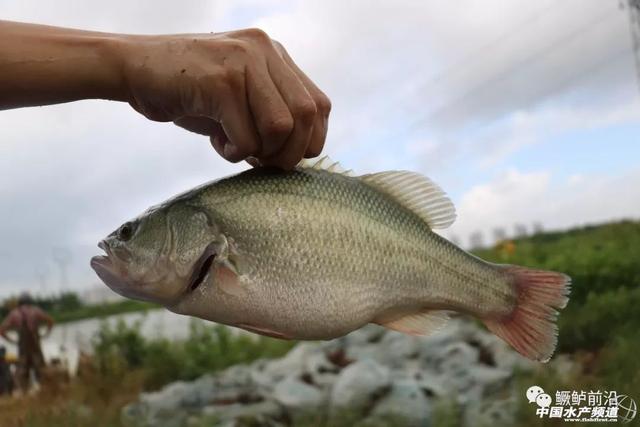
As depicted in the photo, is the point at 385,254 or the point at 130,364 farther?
the point at 130,364

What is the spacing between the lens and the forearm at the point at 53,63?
138 cm

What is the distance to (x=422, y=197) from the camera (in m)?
2.01

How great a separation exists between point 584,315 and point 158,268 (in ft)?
22.3

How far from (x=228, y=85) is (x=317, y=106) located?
0.24 meters

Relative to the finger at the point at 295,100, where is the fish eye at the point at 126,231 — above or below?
below

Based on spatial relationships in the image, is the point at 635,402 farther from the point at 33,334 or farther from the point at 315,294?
the point at 33,334

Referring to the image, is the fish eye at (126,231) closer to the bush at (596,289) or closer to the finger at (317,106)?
the finger at (317,106)

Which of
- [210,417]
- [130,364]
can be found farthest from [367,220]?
[130,364]

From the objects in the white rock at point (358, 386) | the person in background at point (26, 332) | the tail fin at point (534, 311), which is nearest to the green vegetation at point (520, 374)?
the white rock at point (358, 386)

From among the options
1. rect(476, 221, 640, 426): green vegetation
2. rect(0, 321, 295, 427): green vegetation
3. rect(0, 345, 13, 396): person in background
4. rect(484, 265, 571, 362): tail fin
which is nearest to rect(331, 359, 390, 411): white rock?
rect(476, 221, 640, 426): green vegetation

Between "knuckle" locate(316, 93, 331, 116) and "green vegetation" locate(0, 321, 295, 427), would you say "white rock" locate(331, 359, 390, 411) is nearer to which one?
"green vegetation" locate(0, 321, 295, 427)

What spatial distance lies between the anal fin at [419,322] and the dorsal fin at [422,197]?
250 millimetres

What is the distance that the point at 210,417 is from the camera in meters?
5.43

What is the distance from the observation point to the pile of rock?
5.61 metres
